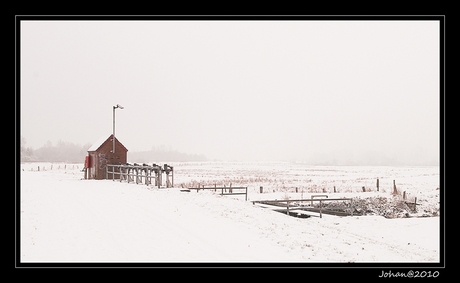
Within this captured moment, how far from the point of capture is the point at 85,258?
29.2 ft

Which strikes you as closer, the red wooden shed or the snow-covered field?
the snow-covered field

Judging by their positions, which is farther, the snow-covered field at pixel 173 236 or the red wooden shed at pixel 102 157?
the red wooden shed at pixel 102 157

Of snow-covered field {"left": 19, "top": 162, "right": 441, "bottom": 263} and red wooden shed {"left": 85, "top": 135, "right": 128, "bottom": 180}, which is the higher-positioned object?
red wooden shed {"left": 85, "top": 135, "right": 128, "bottom": 180}

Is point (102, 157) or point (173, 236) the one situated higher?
point (102, 157)

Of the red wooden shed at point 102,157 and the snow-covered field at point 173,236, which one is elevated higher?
the red wooden shed at point 102,157

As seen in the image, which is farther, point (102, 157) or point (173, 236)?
point (102, 157)
